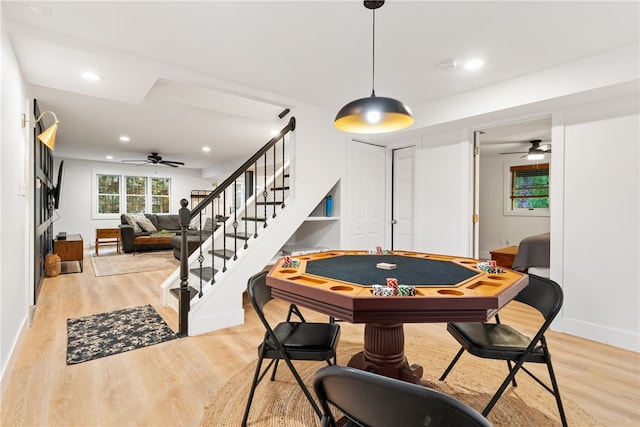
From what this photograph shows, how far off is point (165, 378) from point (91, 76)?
8.47ft

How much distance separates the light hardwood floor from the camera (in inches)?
69.0

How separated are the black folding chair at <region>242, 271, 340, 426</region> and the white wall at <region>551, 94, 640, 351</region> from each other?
252 centimetres

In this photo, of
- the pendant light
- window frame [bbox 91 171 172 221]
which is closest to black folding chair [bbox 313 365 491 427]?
the pendant light

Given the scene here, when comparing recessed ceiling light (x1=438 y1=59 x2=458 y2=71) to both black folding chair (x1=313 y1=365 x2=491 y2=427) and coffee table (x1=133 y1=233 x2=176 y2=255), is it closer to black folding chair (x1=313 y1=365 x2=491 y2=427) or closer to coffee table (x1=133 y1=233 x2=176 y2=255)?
black folding chair (x1=313 y1=365 x2=491 y2=427)

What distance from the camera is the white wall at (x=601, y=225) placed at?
2645 mm

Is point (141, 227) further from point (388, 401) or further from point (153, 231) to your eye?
point (388, 401)

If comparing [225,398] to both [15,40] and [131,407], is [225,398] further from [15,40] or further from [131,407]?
[15,40]

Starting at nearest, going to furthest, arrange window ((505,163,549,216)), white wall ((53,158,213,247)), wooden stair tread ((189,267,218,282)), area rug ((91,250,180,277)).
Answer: wooden stair tread ((189,267,218,282))
area rug ((91,250,180,277))
window ((505,163,549,216))
white wall ((53,158,213,247))

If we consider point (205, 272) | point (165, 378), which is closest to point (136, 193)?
point (205, 272)

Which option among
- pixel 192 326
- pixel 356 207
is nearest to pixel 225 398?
pixel 192 326

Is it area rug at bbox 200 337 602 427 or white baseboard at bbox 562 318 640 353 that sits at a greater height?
white baseboard at bbox 562 318 640 353

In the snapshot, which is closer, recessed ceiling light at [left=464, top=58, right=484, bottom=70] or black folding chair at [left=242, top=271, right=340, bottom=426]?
black folding chair at [left=242, top=271, right=340, bottom=426]

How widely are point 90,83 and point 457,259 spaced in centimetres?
351

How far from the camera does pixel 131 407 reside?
182 centimetres
